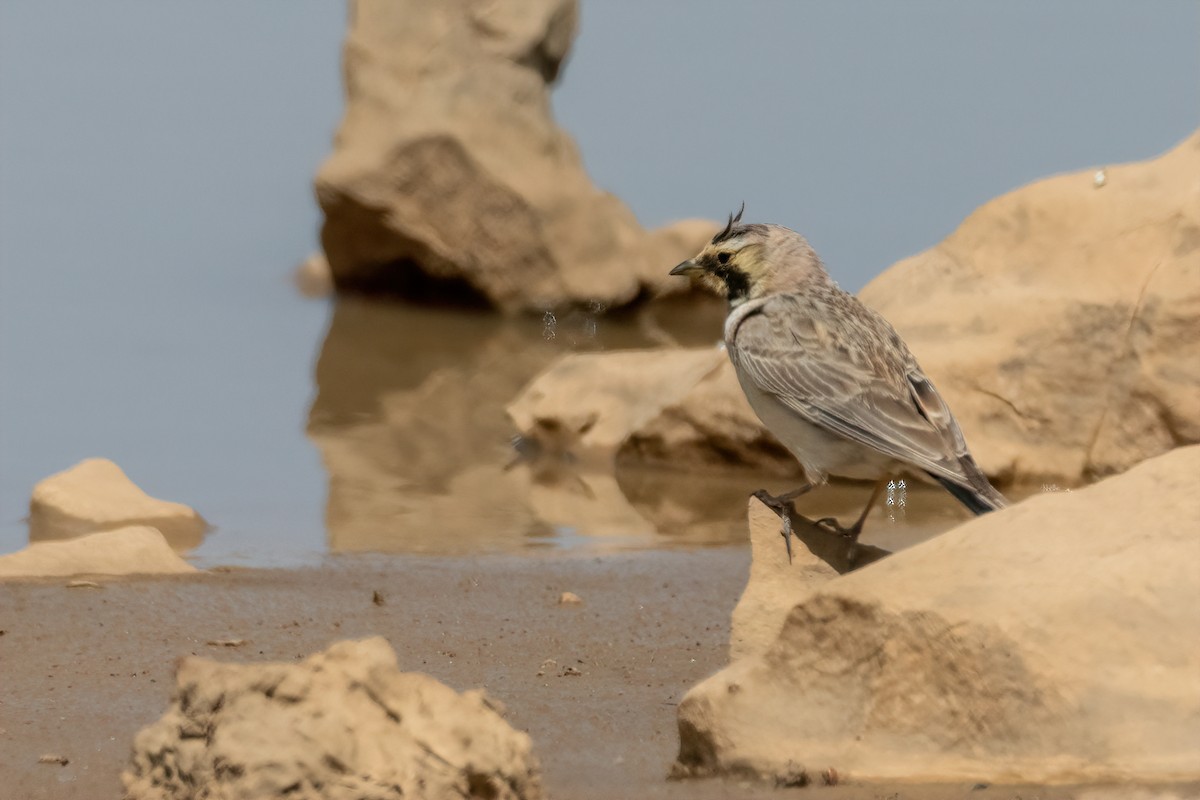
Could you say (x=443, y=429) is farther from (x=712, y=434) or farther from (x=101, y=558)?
(x=101, y=558)

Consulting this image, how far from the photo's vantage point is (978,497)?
5.77 meters

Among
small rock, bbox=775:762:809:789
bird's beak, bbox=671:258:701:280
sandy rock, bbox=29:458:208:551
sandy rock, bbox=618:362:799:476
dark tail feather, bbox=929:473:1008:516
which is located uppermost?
bird's beak, bbox=671:258:701:280

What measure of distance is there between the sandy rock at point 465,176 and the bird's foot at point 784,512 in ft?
34.3

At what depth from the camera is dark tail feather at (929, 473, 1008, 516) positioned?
226 inches

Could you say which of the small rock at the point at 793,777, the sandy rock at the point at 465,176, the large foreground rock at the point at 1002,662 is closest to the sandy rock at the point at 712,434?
the large foreground rock at the point at 1002,662

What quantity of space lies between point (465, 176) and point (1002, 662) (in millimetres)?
12170

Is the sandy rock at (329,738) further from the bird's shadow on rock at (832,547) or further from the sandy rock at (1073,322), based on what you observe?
the sandy rock at (1073,322)

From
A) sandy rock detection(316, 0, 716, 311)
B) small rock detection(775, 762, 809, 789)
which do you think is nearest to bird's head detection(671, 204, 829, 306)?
small rock detection(775, 762, 809, 789)

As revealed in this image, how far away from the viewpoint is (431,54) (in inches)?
636

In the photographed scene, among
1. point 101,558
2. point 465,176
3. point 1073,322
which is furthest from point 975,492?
point 465,176

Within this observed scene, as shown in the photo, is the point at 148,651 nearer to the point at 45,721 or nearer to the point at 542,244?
the point at 45,721

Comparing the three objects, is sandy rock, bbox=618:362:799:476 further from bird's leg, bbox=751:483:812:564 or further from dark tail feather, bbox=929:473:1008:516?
bird's leg, bbox=751:483:812:564

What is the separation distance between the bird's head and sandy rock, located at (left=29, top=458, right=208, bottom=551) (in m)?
3.30

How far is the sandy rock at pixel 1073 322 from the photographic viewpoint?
9008 mm
